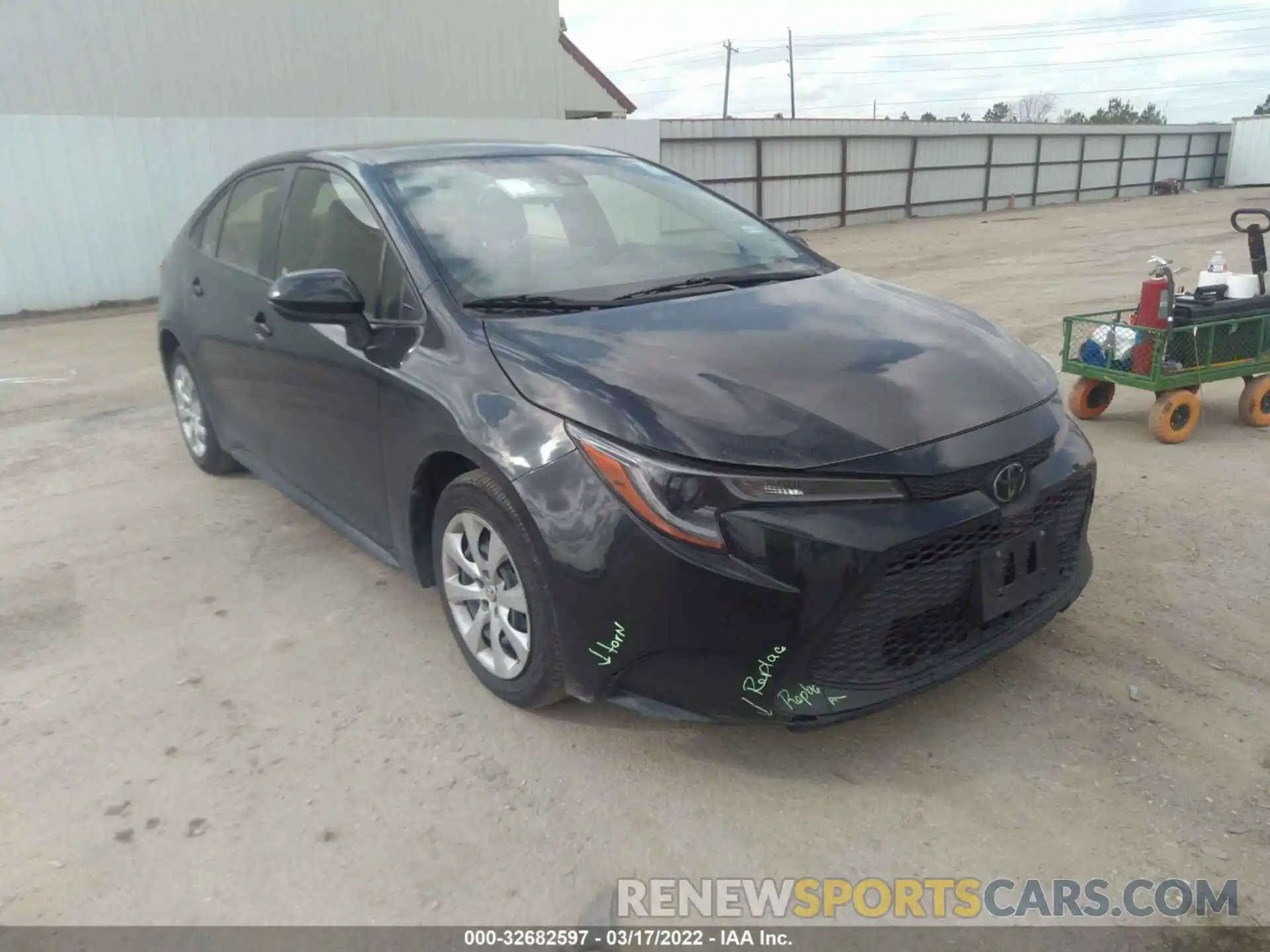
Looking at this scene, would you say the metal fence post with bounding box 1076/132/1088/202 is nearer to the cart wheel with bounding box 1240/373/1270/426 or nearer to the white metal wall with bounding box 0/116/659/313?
the white metal wall with bounding box 0/116/659/313

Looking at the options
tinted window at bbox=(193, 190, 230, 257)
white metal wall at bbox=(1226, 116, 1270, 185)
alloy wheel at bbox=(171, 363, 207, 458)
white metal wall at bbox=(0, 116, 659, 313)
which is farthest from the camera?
white metal wall at bbox=(1226, 116, 1270, 185)

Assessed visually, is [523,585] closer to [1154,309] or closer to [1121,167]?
[1154,309]

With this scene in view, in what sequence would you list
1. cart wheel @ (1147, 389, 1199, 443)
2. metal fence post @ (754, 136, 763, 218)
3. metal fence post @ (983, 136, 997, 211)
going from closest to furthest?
1. cart wheel @ (1147, 389, 1199, 443)
2. metal fence post @ (754, 136, 763, 218)
3. metal fence post @ (983, 136, 997, 211)

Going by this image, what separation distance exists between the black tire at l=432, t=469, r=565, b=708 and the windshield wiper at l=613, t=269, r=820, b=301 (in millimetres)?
764

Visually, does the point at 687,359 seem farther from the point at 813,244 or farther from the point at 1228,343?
the point at 813,244

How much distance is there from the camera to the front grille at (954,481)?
7.48 feet

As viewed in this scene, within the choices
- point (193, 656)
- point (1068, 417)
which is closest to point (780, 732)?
point (1068, 417)

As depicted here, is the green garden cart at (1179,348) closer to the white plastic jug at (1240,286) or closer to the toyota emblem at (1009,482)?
the white plastic jug at (1240,286)

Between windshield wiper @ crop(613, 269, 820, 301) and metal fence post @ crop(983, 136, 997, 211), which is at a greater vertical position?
windshield wiper @ crop(613, 269, 820, 301)

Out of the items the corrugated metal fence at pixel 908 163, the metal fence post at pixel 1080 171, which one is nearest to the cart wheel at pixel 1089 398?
the corrugated metal fence at pixel 908 163

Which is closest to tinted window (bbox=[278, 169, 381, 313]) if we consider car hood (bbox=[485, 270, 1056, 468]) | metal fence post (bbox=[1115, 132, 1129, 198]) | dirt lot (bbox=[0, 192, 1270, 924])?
car hood (bbox=[485, 270, 1056, 468])

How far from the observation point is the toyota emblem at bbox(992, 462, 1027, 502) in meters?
2.38

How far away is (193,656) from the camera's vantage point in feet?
10.7

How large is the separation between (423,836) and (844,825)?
1.03m
